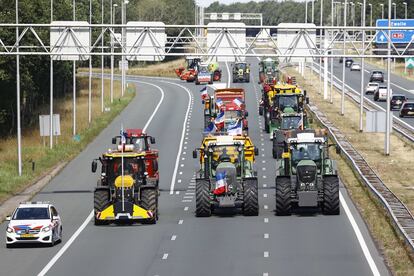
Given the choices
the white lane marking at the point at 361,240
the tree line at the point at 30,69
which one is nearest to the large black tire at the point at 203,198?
the white lane marking at the point at 361,240

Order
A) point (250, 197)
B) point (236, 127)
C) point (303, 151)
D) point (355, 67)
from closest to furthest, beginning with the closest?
point (250, 197) < point (303, 151) < point (236, 127) < point (355, 67)

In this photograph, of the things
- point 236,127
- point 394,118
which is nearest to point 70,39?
point 236,127

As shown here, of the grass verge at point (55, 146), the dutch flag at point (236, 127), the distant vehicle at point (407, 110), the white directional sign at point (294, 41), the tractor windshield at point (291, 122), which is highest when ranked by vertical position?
the white directional sign at point (294, 41)

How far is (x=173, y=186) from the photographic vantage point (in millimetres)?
56938

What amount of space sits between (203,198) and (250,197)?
1716 mm

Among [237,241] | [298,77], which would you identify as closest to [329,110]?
[298,77]

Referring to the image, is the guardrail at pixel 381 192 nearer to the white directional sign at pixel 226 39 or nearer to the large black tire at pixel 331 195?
the large black tire at pixel 331 195

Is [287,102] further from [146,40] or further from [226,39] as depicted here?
[146,40]

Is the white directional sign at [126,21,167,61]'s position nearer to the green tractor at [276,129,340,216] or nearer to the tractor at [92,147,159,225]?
the green tractor at [276,129,340,216]

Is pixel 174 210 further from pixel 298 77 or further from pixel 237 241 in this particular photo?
pixel 298 77

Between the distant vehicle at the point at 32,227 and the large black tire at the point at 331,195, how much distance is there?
34.0 ft

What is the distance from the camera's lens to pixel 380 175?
59125 mm

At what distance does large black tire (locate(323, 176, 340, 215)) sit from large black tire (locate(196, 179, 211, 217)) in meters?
4.25

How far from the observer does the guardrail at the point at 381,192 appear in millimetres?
40656
